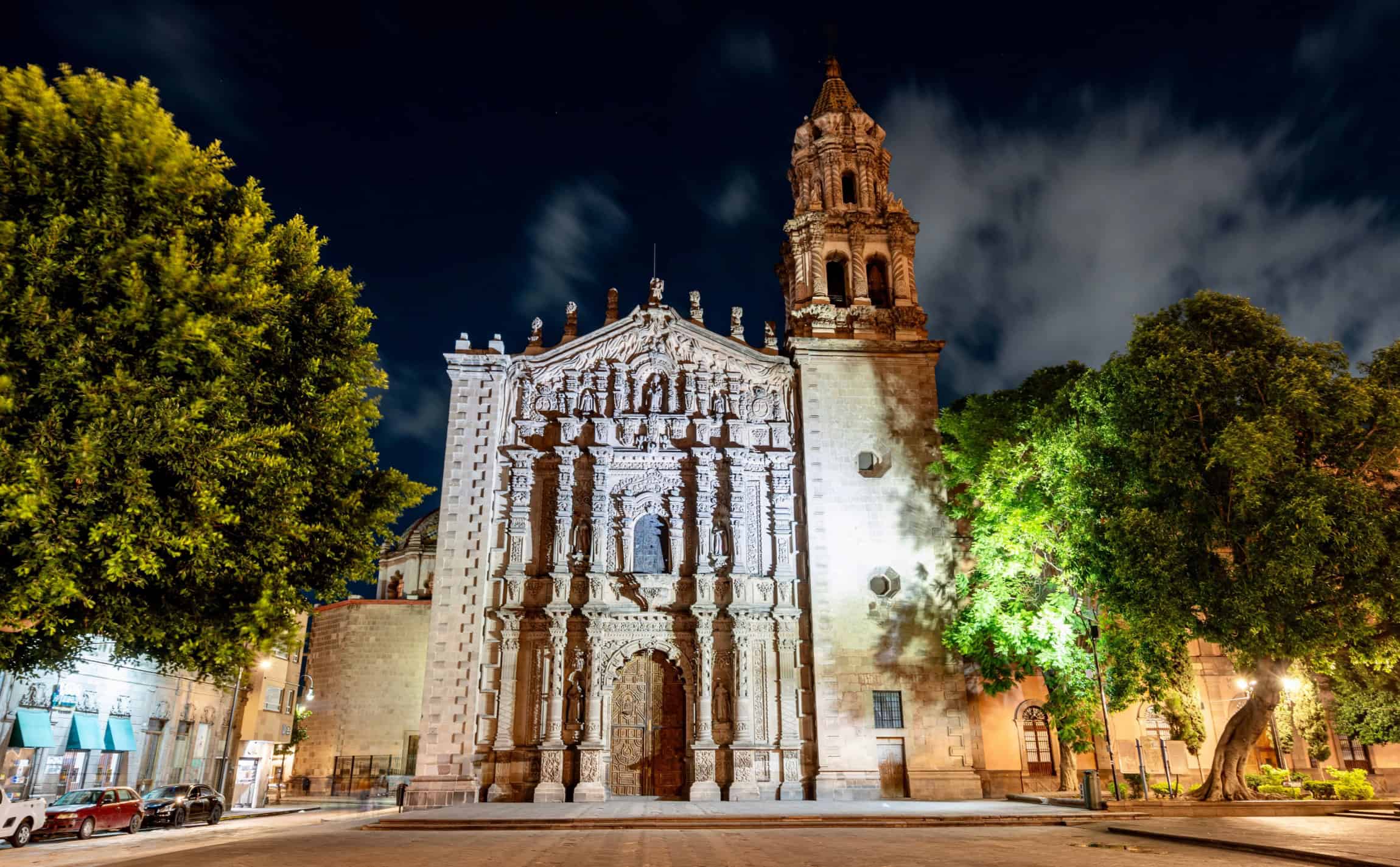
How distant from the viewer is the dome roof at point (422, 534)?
42000 mm

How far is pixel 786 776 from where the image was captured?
24297mm

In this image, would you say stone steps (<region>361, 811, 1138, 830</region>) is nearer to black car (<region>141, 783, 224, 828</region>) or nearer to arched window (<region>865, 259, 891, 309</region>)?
black car (<region>141, 783, 224, 828</region>)

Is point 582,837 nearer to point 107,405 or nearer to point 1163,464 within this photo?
point 107,405

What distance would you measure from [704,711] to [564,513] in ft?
23.3

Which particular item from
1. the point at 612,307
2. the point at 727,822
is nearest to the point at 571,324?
the point at 612,307

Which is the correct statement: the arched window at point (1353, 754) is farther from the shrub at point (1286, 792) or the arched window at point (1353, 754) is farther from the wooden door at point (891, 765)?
the wooden door at point (891, 765)

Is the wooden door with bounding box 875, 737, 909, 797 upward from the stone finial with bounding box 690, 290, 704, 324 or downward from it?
downward

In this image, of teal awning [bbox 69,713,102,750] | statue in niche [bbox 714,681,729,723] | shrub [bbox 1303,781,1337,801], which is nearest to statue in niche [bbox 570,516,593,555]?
statue in niche [bbox 714,681,729,723]

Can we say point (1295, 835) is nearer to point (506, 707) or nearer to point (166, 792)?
point (506, 707)

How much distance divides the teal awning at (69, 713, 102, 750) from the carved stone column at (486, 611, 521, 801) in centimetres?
1061

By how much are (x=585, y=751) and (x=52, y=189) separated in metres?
18.2

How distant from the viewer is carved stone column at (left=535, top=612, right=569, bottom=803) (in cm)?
2350

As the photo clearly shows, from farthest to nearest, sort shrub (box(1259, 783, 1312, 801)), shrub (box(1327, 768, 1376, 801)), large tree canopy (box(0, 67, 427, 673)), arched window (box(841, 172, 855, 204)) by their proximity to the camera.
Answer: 1. arched window (box(841, 172, 855, 204))
2. shrub (box(1327, 768, 1376, 801))
3. shrub (box(1259, 783, 1312, 801))
4. large tree canopy (box(0, 67, 427, 673))

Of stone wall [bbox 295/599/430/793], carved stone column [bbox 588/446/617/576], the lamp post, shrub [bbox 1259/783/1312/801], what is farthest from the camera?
stone wall [bbox 295/599/430/793]
